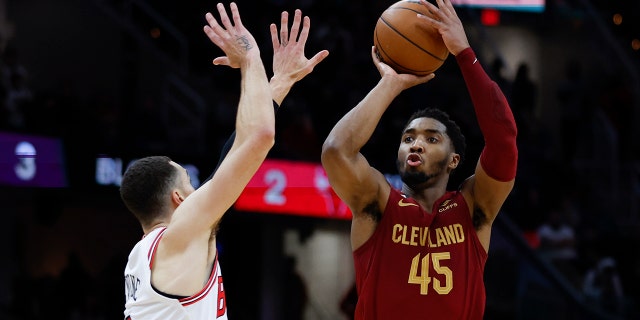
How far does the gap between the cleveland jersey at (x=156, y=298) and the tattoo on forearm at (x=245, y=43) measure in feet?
2.64

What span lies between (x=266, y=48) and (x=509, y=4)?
5.32 metres

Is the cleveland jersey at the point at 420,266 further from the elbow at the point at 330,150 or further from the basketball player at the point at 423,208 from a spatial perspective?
the elbow at the point at 330,150

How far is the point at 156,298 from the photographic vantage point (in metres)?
3.78

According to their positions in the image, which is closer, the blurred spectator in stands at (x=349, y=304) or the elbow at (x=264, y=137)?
the elbow at (x=264, y=137)

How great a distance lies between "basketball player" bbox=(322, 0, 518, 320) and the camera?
14.6 ft

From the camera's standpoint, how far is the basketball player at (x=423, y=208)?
444cm

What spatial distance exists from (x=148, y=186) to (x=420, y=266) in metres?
1.32

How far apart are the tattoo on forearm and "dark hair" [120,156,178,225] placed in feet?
1.96

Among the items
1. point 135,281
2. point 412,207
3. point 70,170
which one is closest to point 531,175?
point 70,170

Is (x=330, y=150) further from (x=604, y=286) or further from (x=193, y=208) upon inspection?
(x=604, y=286)

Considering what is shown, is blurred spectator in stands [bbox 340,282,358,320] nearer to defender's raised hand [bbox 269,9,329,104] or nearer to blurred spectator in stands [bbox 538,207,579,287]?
blurred spectator in stands [bbox 538,207,579,287]

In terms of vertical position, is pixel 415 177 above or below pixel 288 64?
below

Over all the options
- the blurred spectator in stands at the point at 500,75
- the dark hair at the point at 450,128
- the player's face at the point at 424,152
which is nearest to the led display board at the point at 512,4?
the blurred spectator in stands at the point at 500,75

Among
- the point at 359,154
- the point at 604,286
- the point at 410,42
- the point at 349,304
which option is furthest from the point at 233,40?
the point at 604,286
